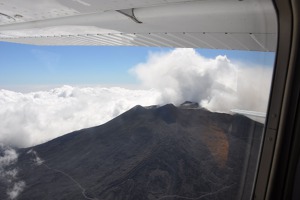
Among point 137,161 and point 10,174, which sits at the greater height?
point 137,161

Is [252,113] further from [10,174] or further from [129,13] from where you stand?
[10,174]

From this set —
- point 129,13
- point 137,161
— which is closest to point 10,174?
point 137,161

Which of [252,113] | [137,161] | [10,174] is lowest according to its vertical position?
[10,174]

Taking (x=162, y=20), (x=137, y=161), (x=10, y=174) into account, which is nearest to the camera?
(x=162, y=20)

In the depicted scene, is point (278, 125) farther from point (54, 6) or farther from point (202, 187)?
point (202, 187)

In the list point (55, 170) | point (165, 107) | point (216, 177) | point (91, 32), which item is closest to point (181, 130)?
point (165, 107)

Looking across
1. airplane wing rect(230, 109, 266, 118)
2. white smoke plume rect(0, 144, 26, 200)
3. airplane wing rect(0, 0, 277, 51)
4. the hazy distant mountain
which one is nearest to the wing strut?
airplane wing rect(0, 0, 277, 51)

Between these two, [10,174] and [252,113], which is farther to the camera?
[10,174]
